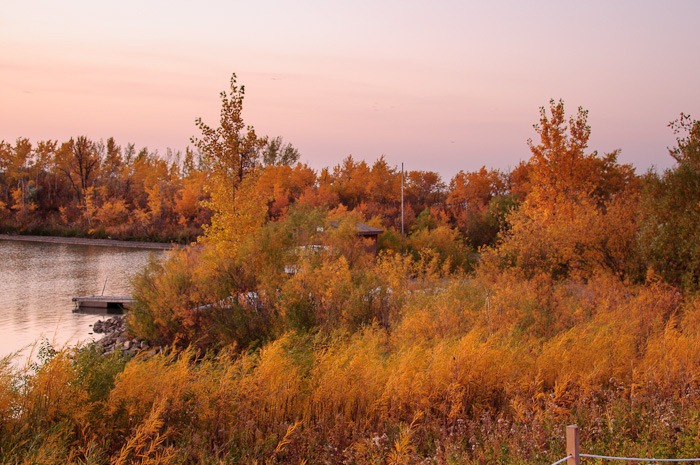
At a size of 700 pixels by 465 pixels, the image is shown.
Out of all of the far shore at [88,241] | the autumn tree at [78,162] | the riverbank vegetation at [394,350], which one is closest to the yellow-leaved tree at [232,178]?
the riverbank vegetation at [394,350]

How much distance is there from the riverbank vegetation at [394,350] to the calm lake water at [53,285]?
87.5 inches

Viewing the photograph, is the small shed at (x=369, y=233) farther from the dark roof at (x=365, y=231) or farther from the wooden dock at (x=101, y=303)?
the wooden dock at (x=101, y=303)

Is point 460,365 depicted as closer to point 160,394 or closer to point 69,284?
point 160,394

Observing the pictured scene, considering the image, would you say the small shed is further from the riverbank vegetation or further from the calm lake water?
the calm lake water

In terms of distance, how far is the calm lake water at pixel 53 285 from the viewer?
19297mm

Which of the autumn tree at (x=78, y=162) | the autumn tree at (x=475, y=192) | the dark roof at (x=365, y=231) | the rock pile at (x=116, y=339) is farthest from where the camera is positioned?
the autumn tree at (x=78, y=162)

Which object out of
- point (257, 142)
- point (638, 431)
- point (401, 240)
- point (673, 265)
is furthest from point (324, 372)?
point (401, 240)

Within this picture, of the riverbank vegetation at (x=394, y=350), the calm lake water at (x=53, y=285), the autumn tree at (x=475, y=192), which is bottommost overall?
the calm lake water at (x=53, y=285)

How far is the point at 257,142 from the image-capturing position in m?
21.3

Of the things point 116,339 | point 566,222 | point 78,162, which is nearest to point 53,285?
point 116,339

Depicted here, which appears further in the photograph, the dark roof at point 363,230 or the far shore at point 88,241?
the far shore at point 88,241

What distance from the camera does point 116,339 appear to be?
17.7 meters

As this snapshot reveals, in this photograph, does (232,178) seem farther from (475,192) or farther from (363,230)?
(475,192)

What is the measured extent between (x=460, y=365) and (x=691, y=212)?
340 inches
